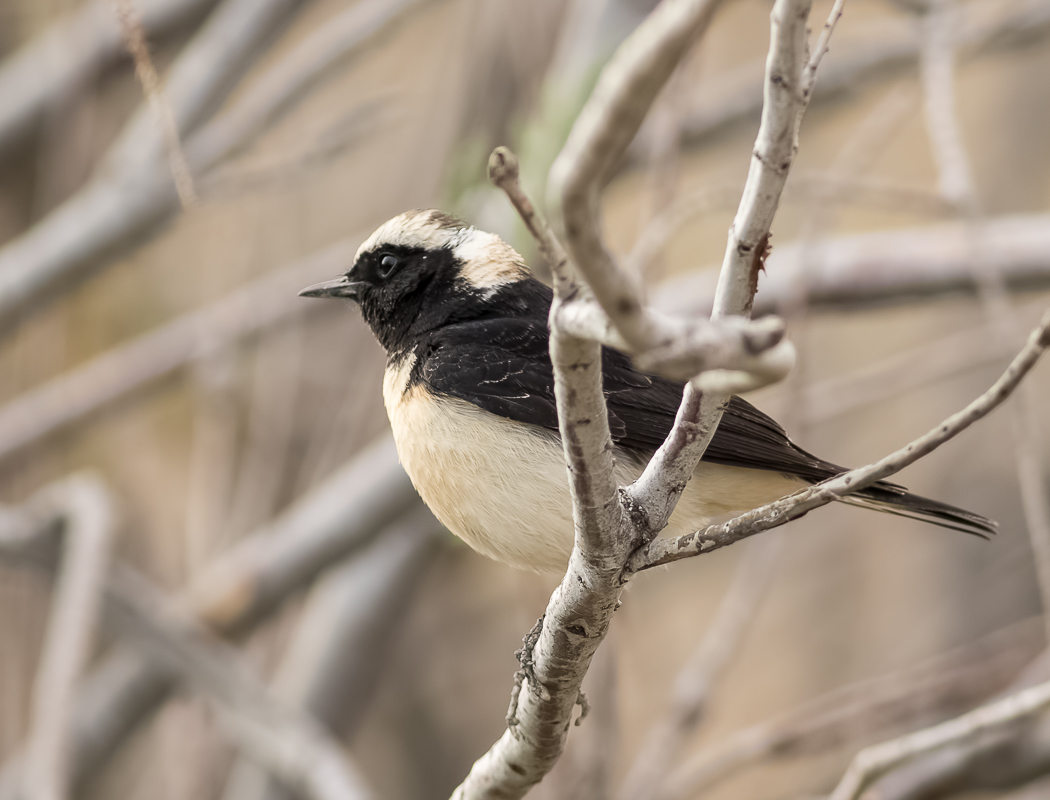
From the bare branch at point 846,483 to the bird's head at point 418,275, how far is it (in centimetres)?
170

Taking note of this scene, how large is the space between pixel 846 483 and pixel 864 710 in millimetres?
3378

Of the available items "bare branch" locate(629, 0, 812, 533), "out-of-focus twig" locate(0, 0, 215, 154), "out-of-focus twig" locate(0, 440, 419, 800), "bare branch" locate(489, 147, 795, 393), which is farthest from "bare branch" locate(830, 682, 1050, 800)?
"out-of-focus twig" locate(0, 0, 215, 154)

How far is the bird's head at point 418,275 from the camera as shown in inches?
139

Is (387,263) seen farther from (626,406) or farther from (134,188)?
(134,188)

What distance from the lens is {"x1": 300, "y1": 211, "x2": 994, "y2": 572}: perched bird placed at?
295cm

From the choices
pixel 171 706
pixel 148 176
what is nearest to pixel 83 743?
pixel 171 706

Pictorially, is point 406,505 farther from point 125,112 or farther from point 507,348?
point 125,112

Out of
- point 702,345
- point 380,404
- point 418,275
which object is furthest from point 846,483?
point 380,404

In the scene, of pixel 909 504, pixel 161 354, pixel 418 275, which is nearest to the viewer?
pixel 909 504

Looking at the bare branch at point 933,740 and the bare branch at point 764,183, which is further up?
the bare branch at point 764,183

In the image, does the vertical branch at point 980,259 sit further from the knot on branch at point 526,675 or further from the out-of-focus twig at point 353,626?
the out-of-focus twig at point 353,626

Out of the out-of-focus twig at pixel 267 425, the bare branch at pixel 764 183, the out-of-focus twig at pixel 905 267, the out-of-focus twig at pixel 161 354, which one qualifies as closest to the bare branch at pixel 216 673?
the out-of-focus twig at pixel 161 354

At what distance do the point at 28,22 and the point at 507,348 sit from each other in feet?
24.6

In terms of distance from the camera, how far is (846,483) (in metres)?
1.72
